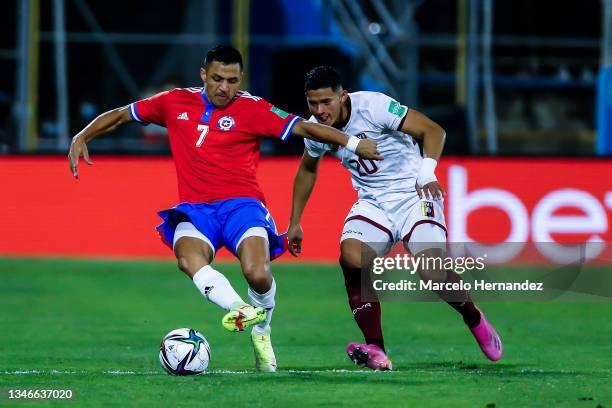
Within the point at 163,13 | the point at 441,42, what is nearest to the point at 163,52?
the point at 163,13

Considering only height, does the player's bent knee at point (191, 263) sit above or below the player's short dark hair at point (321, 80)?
below

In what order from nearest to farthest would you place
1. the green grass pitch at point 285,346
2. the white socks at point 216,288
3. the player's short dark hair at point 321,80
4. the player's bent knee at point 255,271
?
the green grass pitch at point 285,346, the white socks at point 216,288, the player's bent knee at point 255,271, the player's short dark hair at point 321,80

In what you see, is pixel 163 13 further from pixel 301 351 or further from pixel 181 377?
pixel 181 377

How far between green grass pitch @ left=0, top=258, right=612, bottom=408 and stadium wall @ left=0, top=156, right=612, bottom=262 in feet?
1.49

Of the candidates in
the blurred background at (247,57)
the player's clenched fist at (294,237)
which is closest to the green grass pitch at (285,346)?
the player's clenched fist at (294,237)

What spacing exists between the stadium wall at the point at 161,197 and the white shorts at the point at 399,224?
25.0 feet

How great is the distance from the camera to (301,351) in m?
10.2

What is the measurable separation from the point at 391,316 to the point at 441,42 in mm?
9389

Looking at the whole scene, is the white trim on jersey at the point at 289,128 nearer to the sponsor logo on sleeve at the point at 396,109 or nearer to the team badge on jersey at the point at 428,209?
the sponsor logo on sleeve at the point at 396,109

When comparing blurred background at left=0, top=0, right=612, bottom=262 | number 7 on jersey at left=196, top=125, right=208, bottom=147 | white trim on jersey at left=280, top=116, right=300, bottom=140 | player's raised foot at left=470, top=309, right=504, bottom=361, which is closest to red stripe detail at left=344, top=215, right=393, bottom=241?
player's raised foot at left=470, top=309, right=504, bottom=361

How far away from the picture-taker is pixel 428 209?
9.48 m

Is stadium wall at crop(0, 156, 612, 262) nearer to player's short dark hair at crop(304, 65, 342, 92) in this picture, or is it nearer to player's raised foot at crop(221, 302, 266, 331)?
player's short dark hair at crop(304, 65, 342, 92)

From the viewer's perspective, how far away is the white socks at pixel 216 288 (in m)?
8.34

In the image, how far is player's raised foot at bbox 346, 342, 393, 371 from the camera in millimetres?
8945
